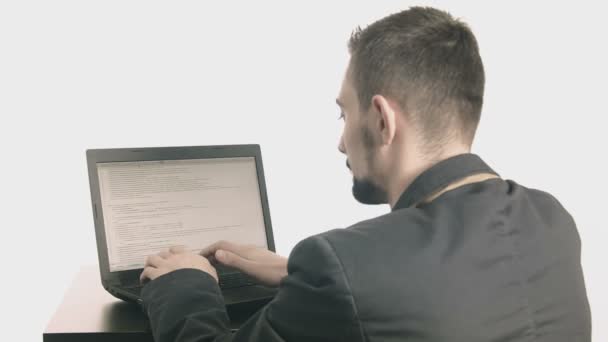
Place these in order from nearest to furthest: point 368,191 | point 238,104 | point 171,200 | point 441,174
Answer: point 441,174 < point 368,191 < point 171,200 < point 238,104

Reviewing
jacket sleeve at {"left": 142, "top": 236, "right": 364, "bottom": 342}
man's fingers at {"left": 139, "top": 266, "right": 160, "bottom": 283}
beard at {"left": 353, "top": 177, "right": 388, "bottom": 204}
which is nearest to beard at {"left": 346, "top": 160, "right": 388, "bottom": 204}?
beard at {"left": 353, "top": 177, "right": 388, "bottom": 204}

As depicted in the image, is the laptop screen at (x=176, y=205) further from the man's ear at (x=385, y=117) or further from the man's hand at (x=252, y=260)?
the man's ear at (x=385, y=117)

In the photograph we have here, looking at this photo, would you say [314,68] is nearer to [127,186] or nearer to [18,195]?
[127,186]

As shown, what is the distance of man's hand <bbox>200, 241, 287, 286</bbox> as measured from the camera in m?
1.09

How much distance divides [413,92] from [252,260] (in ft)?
1.55

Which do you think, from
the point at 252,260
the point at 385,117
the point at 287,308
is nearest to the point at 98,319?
the point at 252,260

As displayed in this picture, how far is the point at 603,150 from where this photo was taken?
1727 mm

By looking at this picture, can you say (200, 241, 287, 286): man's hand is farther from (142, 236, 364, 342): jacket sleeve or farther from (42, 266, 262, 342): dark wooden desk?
(142, 236, 364, 342): jacket sleeve

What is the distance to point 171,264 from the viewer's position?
983 millimetres

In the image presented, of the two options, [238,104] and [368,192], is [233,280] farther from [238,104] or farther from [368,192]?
[238,104]

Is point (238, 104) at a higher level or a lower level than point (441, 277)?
higher

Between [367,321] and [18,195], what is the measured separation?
1.27 metres

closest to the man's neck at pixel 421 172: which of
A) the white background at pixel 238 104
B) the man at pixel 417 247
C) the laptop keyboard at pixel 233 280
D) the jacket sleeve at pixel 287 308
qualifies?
the man at pixel 417 247

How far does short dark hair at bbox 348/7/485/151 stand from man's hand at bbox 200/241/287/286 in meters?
0.37
